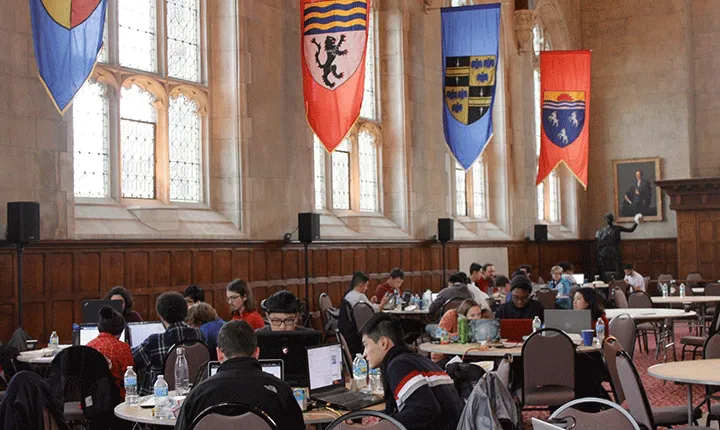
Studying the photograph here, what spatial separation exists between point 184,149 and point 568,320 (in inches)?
249

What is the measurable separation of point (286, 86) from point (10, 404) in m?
9.71

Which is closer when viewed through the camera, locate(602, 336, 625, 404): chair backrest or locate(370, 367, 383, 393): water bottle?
locate(370, 367, 383, 393): water bottle

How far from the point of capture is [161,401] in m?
5.36

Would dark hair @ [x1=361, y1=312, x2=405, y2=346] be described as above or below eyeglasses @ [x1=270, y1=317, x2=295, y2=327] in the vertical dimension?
above

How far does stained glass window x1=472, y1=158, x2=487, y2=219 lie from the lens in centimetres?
2108

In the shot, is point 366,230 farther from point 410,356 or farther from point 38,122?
point 410,356

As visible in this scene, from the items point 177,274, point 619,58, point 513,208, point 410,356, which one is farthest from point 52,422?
point 619,58

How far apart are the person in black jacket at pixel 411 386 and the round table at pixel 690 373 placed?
6.36ft

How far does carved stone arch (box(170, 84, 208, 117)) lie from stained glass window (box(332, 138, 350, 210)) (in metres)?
3.38

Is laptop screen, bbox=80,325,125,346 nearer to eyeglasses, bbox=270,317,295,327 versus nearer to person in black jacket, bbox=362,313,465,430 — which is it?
eyeglasses, bbox=270,317,295,327

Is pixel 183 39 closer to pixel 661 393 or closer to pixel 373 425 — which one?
pixel 661 393

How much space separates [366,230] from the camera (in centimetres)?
1588

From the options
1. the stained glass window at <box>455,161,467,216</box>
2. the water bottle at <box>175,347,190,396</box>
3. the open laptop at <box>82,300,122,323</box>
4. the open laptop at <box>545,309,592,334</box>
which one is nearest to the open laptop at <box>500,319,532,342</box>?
the open laptop at <box>545,309,592,334</box>

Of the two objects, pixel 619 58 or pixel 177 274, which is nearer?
pixel 177 274
